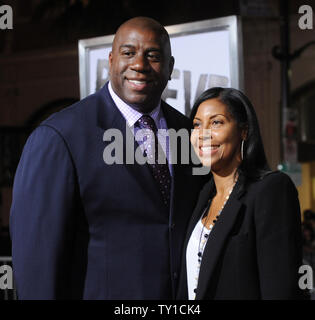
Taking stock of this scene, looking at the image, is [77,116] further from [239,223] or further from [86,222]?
[239,223]

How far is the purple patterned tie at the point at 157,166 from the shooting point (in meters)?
2.09

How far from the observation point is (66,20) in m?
8.58

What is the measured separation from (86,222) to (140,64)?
1.89ft

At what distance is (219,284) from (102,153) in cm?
60

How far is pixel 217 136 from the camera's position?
2.01 m

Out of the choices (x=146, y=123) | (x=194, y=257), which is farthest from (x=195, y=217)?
(x=146, y=123)

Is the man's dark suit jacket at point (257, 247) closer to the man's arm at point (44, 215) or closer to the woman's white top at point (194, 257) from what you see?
the woman's white top at point (194, 257)

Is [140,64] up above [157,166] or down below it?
above

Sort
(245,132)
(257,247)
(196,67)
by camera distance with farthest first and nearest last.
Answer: (196,67), (245,132), (257,247)

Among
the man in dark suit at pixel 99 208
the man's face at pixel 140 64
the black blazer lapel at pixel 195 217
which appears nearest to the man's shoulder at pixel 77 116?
the man in dark suit at pixel 99 208

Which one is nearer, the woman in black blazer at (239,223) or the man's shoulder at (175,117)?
the woman in black blazer at (239,223)

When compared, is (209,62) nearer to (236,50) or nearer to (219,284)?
(236,50)

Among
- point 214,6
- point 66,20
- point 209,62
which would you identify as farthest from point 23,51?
point 209,62

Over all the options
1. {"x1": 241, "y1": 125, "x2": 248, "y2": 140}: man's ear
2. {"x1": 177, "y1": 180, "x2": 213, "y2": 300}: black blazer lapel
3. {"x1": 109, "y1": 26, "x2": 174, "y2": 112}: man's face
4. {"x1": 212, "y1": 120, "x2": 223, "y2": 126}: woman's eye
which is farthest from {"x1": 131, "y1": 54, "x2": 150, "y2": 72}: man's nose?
{"x1": 177, "y1": 180, "x2": 213, "y2": 300}: black blazer lapel
